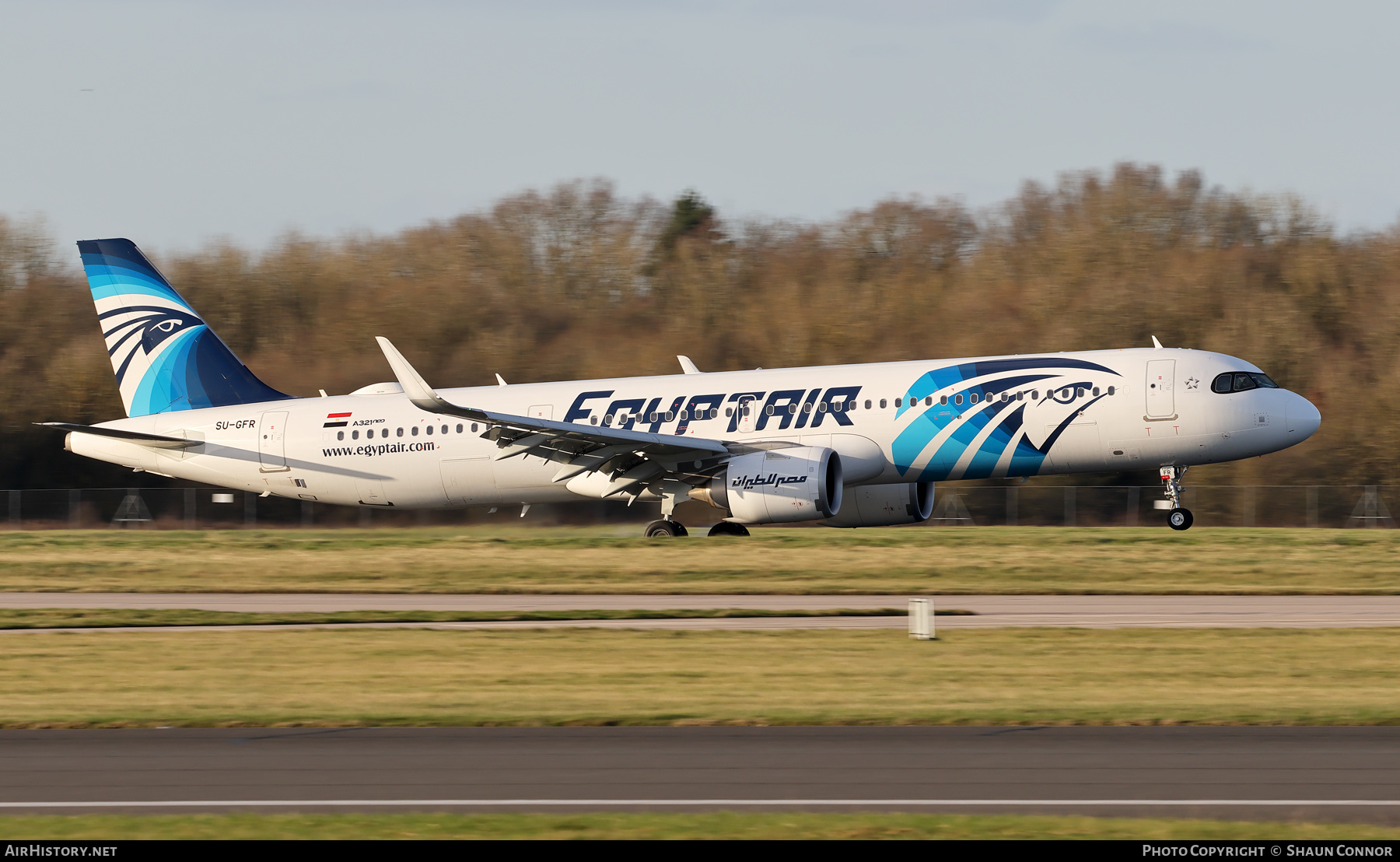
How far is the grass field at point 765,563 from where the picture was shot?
2830 cm

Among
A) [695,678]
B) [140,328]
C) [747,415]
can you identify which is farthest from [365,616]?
[140,328]

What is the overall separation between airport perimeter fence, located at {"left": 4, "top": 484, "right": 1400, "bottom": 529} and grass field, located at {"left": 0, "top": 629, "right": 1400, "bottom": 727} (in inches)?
989

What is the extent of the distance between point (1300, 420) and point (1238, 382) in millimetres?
1579

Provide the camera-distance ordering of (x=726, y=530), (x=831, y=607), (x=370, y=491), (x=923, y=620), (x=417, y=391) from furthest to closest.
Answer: (x=370, y=491) < (x=726, y=530) < (x=417, y=391) < (x=831, y=607) < (x=923, y=620)

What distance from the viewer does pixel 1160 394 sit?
33000 mm

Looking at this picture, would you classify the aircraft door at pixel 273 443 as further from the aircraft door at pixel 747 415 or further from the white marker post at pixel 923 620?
the white marker post at pixel 923 620

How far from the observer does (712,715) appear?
14.3 m

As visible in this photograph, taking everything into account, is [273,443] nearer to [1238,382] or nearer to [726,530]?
[726,530]

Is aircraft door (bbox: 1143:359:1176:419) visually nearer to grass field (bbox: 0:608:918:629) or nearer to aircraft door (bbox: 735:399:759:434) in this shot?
aircraft door (bbox: 735:399:759:434)

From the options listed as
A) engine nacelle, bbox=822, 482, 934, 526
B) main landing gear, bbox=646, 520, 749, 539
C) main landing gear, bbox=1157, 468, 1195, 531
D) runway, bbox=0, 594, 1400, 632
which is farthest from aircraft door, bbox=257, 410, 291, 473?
main landing gear, bbox=1157, 468, 1195, 531

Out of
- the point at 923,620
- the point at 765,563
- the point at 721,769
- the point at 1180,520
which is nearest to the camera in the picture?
the point at 721,769

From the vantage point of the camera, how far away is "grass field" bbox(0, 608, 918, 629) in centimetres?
2344
